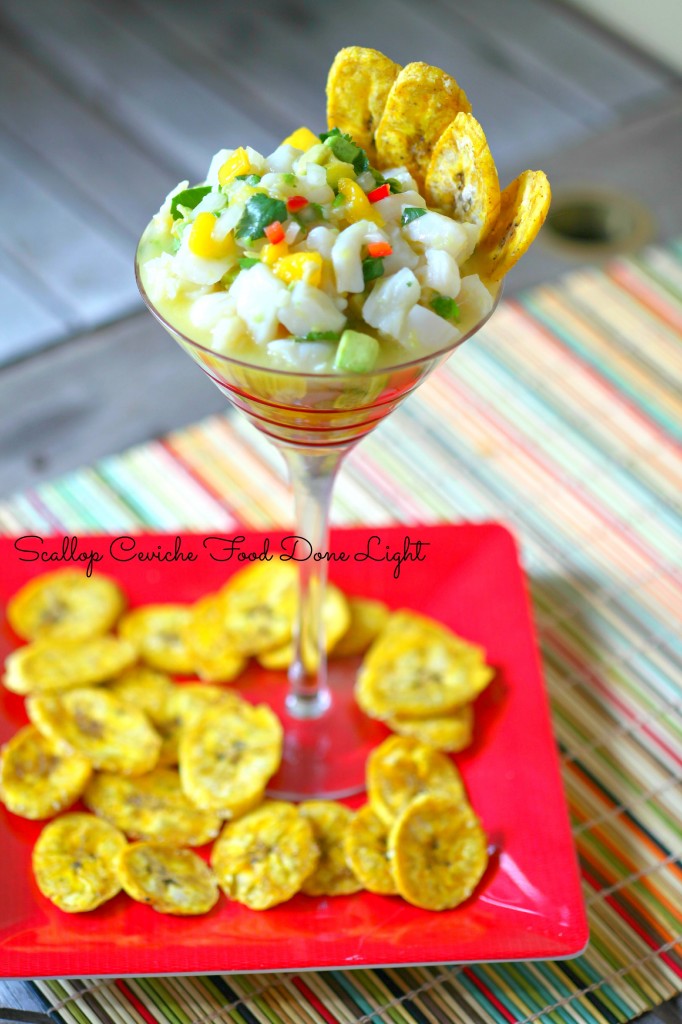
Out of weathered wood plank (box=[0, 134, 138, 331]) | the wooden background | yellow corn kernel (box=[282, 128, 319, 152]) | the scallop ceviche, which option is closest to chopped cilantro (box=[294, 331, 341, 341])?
the scallop ceviche

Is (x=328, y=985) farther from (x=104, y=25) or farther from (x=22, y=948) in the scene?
(x=104, y=25)

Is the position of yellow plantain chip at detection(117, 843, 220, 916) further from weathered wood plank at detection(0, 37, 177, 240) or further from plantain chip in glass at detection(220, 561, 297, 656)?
weathered wood plank at detection(0, 37, 177, 240)

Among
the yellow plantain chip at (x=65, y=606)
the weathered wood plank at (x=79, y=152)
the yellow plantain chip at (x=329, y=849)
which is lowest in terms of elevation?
the weathered wood plank at (x=79, y=152)

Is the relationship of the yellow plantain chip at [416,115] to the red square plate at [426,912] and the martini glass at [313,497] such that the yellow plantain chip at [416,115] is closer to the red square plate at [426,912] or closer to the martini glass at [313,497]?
the martini glass at [313,497]

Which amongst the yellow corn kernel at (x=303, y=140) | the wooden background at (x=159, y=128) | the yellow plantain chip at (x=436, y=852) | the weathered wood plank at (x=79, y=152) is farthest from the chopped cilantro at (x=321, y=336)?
the weathered wood plank at (x=79, y=152)

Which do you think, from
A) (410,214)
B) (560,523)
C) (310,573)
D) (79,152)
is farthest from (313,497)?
(79,152)

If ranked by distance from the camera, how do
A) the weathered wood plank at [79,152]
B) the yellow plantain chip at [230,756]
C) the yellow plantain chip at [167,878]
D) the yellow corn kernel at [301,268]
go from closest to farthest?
the yellow corn kernel at [301,268] < the yellow plantain chip at [167,878] < the yellow plantain chip at [230,756] < the weathered wood plank at [79,152]

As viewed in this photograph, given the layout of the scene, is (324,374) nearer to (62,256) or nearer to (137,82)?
(62,256)

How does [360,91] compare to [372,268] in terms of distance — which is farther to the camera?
[360,91]
